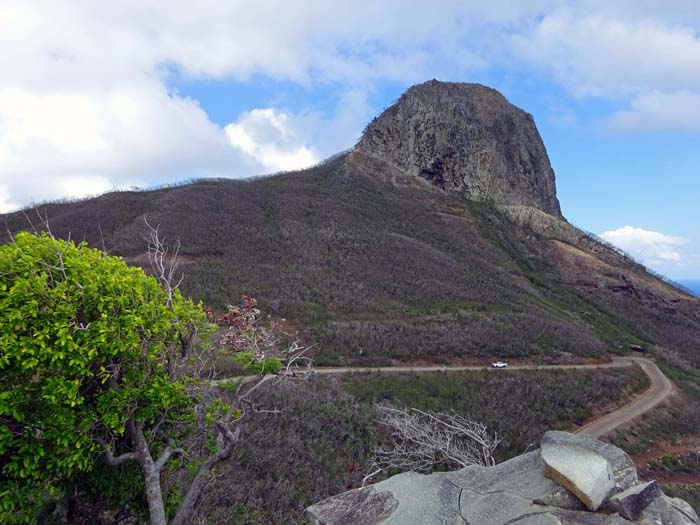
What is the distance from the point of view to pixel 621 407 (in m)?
23.4

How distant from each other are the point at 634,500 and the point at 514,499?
3.88 feet

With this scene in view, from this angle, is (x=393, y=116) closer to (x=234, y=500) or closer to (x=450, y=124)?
(x=450, y=124)

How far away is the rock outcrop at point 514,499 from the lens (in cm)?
455

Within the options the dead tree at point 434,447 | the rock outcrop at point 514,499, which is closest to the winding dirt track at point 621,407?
the dead tree at point 434,447

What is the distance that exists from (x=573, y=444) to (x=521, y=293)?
37.5m

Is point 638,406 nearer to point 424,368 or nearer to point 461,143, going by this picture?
point 424,368

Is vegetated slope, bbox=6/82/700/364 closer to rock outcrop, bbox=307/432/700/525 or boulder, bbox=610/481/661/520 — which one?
rock outcrop, bbox=307/432/700/525

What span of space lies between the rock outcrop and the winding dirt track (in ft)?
52.1

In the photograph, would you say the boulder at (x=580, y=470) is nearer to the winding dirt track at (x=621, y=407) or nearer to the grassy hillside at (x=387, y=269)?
the winding dirt track at (x=621, y=407)

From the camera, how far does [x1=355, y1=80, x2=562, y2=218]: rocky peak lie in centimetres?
7362

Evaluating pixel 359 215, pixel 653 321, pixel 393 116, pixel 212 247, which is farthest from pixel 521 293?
pixel 393 116

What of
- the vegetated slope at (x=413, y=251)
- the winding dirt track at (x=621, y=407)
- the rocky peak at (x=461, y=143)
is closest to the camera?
the winding dirt track at (x=621, y=407)

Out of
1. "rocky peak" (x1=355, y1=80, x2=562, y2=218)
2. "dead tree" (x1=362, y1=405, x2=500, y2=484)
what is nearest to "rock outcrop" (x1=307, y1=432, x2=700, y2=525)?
"dead tree" (x1=362, y1=405, x2=500, y2=484)

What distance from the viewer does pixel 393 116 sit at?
262ft
